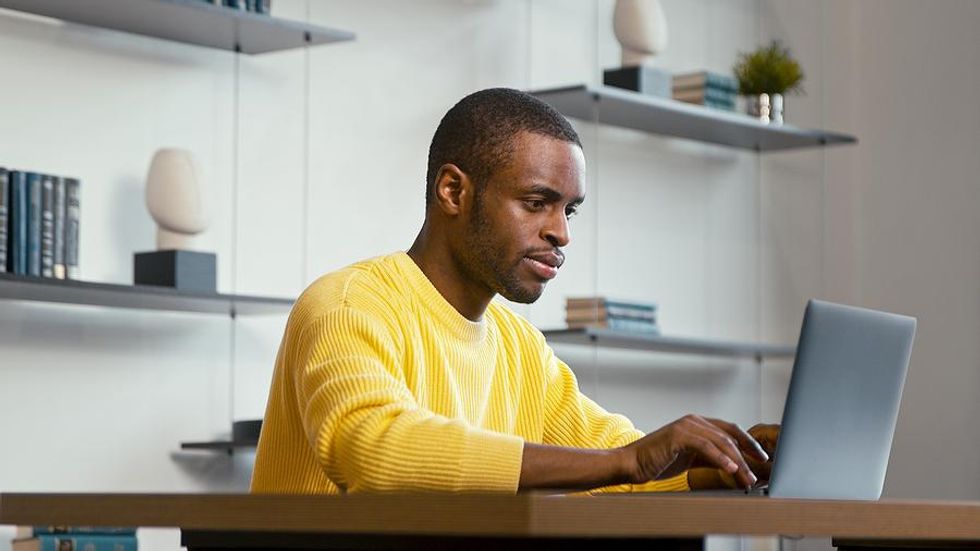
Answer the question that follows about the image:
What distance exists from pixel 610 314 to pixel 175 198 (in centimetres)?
127

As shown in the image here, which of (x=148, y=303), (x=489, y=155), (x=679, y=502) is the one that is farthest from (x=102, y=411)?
(x=679, y=502)

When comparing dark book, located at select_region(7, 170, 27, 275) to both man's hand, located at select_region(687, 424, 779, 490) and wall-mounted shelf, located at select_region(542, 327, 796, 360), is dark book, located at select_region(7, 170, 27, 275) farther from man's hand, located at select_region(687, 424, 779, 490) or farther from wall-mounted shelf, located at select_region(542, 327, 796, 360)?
man's hand, located at select_region(687, 424, 779, 490)

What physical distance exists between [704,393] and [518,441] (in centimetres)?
331

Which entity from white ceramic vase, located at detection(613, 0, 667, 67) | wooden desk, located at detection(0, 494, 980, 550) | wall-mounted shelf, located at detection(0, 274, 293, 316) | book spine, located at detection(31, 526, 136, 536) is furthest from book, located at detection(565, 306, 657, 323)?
wooden desk, located at detection(0, 494, 980, 550)

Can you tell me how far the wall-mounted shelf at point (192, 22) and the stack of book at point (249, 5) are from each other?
31 mm

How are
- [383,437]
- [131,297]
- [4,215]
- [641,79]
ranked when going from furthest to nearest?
[641,79], [131,297], [4,215], [383,437]

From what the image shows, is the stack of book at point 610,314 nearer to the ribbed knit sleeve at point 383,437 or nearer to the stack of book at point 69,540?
the stack of book at point 69,540

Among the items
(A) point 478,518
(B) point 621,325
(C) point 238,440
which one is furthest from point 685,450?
(B) point 621,325

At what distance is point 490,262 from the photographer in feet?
5.87

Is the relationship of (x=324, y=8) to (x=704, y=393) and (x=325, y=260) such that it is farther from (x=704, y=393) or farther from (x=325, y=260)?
(x=704, y=393)

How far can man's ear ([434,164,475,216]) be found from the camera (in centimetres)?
182

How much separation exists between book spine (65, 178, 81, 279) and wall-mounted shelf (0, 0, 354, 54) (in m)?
0.37

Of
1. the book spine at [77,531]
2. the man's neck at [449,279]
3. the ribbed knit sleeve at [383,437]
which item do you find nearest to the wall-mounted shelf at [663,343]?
the book spine at [77,531]

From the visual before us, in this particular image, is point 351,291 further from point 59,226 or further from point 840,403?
point 59,226
